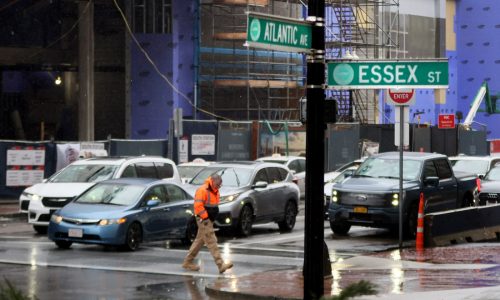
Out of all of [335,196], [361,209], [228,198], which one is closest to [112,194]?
[228,198]

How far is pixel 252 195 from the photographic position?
23234mm

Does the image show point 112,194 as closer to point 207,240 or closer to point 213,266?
point 213,266

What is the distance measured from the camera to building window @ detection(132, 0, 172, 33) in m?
41.6

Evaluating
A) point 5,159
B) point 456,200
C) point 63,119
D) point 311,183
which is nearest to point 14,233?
point 5,159

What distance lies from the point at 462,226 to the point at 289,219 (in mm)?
4823

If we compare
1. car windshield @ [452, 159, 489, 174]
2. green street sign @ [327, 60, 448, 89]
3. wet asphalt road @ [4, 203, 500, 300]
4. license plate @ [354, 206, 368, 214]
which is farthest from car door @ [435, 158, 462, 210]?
green street sign @ [327, 60, 448, 89]

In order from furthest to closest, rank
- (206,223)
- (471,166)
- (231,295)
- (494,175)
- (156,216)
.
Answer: (471,166)
(494,175)
(156,216)
(206,223)
(231,295)

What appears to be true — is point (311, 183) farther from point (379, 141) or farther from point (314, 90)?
point (379, 141)

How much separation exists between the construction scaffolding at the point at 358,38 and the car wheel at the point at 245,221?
81.3ft

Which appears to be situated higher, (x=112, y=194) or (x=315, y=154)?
(x=315, y=154)

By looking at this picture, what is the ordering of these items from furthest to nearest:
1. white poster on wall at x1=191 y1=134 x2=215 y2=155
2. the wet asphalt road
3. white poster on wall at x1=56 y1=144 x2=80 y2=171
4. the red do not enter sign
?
white poster on wall at x1=191 y1=134 x2=215 y2=155 < white poster on wall at x1=56 y1=144 x2=80 y2=171 < the red do not enter sign < the wet asphalt road

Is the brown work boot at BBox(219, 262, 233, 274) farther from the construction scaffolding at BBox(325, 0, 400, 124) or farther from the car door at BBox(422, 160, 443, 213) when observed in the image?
the construction scaffolding at BBox(325, 0, 400, 124)

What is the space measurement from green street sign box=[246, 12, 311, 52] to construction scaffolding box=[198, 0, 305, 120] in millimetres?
31097

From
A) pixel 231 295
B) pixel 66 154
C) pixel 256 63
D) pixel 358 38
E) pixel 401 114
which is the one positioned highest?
pixel 358 38
